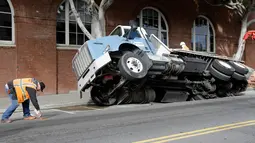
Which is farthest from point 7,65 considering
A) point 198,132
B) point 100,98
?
point 198,132

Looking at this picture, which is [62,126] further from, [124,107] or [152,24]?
[152,24]

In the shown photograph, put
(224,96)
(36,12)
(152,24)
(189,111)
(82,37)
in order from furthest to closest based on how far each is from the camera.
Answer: (152,24)
(82,37)
(36,12)
(224,96)
(189,111)

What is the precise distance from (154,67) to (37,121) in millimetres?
4741

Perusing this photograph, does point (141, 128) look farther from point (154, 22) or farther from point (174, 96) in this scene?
point (154, 22)

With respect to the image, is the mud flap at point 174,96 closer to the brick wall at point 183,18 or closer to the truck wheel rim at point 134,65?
the truck wheel rim at point 134,65

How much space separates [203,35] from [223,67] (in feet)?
35.8

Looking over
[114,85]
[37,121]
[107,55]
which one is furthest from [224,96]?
[37,121]

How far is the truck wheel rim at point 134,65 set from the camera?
37.3 feet

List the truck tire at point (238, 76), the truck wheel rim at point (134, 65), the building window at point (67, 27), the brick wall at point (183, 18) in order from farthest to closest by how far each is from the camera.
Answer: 1. the brick wall at point (183, 18)
2. the building window at point (67, 27)
3. the truck tire at point (238, 76)
4. the truck wheel rim at point (134, 65)

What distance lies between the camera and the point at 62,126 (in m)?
8.12

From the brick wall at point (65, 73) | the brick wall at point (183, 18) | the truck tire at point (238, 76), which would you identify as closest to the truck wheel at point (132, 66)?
the truck tire at point (238, 76)

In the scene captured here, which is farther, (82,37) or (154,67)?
(82,37)

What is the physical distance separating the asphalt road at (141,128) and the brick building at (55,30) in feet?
20.2

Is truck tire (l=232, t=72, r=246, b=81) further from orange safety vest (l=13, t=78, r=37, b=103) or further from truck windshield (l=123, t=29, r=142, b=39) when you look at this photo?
orange safety vest (l=13, t=78, r=37, b=103)
